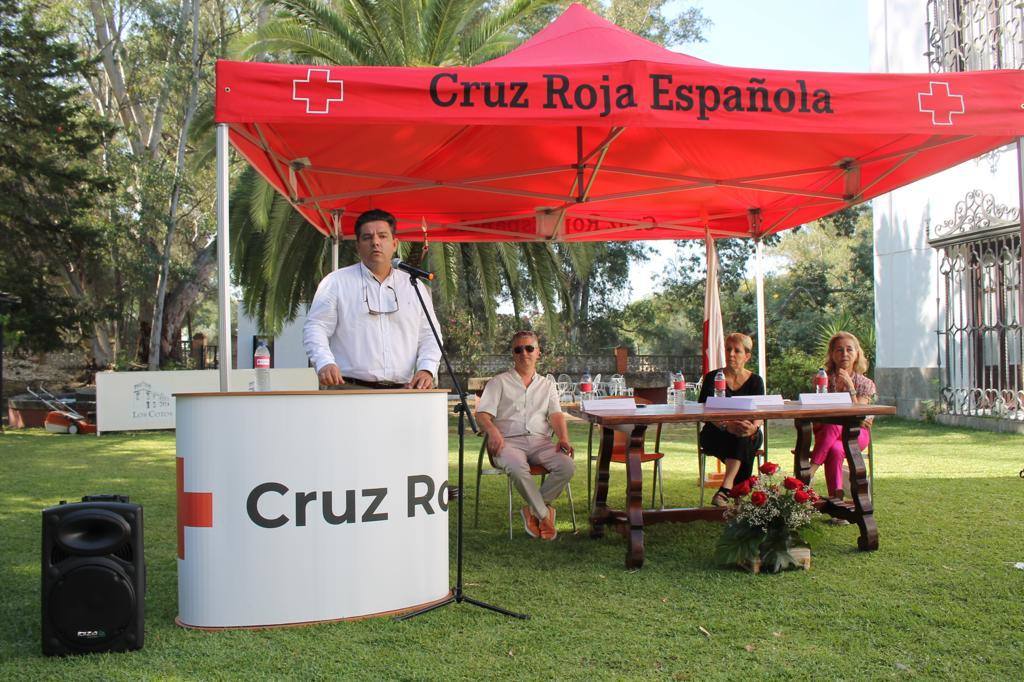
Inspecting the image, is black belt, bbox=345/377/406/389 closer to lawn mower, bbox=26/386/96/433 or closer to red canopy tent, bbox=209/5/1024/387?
red canopy tent, bbox=209/5/1024/387

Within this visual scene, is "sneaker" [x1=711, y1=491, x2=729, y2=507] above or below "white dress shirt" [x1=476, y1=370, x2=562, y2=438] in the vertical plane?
below

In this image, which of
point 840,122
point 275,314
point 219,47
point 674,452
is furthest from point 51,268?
point 840,122

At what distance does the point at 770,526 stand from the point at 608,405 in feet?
4.34

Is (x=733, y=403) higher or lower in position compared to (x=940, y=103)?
lower

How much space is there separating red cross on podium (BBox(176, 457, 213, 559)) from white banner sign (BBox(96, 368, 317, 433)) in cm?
1028

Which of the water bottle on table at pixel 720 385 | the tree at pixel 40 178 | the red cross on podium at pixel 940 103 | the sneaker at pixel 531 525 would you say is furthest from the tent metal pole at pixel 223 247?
the tree at pixel 40 178

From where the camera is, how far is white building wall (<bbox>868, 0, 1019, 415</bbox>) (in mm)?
13977

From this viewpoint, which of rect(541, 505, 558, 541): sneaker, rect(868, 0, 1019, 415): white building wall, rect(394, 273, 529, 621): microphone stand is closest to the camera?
rect(394, 273, 529, 621): microphone stand

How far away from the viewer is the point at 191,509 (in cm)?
379

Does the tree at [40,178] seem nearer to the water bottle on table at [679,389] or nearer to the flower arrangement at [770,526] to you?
the water bottle on table at [679,389]

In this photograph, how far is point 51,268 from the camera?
20.8 m

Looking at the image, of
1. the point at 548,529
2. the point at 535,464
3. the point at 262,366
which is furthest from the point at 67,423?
the point at 262,366

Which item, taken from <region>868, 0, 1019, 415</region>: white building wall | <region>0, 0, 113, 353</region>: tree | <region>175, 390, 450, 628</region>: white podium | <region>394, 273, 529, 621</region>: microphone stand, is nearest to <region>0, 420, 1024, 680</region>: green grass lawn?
<region>394, 273, 529, 621</region>: microphone stand

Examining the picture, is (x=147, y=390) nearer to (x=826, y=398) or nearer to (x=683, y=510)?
(x=683, y=510)
